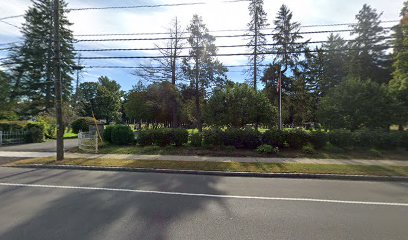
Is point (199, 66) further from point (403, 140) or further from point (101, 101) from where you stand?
point (101, 101)

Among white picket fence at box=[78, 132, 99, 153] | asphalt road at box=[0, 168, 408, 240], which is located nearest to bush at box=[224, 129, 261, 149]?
asphalt road at box=[0, 168, 408, 240]

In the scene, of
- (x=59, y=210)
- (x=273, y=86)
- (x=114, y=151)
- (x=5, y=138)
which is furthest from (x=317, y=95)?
(x=59, y=210)

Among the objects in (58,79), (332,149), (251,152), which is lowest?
(251,152)

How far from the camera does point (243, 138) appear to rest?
14195 millimetres

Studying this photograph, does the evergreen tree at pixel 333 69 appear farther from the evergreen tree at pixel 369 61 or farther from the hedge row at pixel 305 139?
the hedge row at pixel 305 139

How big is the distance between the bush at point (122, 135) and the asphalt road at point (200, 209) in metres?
8.18

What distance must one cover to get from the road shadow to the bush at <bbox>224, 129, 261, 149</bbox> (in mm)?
6689

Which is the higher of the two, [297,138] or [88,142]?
[297,138]

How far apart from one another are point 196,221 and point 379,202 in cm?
438

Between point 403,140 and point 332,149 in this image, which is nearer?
point 403,140

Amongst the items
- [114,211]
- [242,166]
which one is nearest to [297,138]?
[242,166]

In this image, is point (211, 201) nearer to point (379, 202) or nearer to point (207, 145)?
point (379, 202)

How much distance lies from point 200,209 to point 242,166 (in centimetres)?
495

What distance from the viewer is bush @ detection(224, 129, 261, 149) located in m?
14.1
